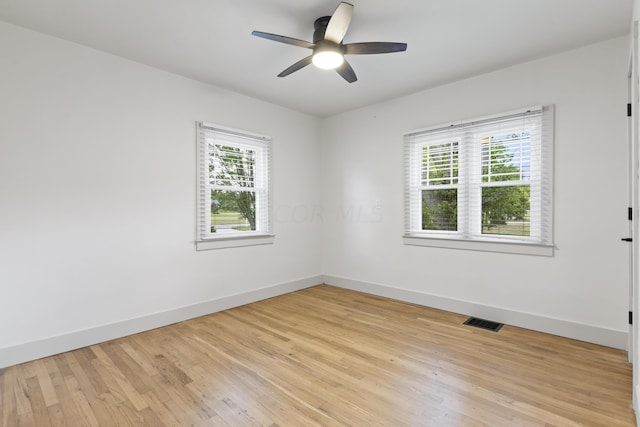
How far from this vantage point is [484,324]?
134 inches

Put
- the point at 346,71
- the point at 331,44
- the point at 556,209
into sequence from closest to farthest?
the point at 331,44 < the point at 346,71 < the point at 556,209

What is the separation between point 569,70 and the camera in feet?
9.93

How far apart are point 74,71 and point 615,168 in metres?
4.90

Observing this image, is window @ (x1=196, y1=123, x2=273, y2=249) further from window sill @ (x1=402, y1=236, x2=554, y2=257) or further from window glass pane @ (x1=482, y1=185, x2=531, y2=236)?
window glass pane @ (x1=482, y1=185, x2=531, y2=236)

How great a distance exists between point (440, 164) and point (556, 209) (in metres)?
1.32

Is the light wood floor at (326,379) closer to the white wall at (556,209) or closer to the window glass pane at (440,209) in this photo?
the white wall at (556,209)

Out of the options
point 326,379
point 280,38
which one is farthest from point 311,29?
point 326,379

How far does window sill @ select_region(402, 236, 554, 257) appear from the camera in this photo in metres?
3.21

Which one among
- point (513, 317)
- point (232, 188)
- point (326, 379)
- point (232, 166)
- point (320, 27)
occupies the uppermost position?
point (320, 27)

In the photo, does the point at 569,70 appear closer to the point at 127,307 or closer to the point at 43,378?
the point at 127,307

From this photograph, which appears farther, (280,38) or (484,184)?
(484,184)

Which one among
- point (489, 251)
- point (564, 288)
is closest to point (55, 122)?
point (489, 251)

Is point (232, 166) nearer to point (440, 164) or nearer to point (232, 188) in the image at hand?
point (232, 188)

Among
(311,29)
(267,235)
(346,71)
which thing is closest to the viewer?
(311,29)
